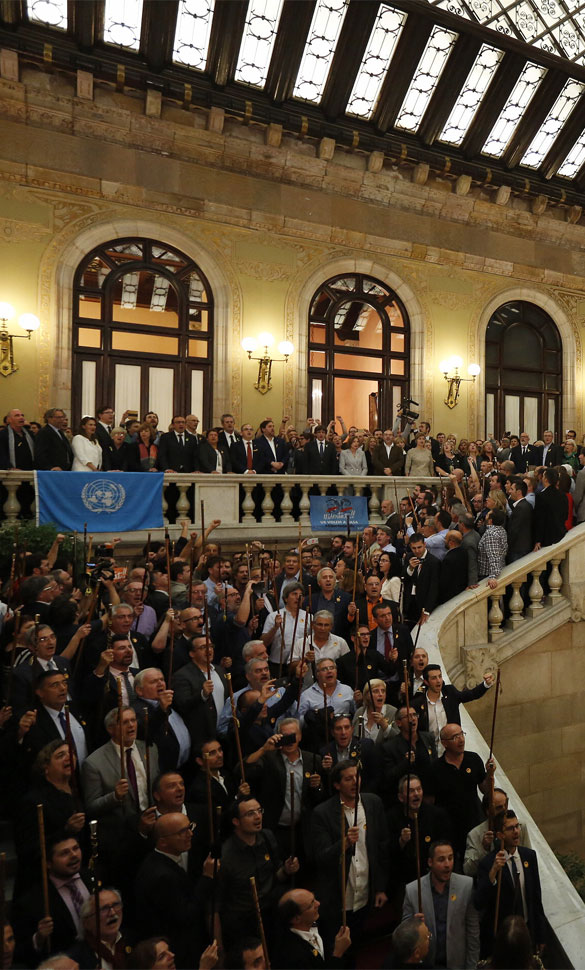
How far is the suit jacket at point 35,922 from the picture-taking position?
282 cm

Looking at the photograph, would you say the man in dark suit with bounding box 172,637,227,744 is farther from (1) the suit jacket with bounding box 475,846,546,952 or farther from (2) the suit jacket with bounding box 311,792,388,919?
(1) the suit jacket with bounding box 475,846,546,952

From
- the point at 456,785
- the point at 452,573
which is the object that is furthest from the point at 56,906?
the point at 452,573

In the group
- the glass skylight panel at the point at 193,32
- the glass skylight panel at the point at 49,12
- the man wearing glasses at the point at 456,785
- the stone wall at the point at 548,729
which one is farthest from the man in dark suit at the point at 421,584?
the glass skylight panel at the point at 49,12

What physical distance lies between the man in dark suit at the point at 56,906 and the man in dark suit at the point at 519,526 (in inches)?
229

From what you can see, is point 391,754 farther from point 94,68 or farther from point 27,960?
point 94,68

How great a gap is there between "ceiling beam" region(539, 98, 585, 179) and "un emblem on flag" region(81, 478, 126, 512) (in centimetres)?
1288

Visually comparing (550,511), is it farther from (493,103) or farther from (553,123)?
(553,123)

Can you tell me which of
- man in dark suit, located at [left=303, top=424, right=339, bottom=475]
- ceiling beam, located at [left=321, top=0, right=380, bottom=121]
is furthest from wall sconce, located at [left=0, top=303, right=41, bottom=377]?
ceiling beam, located at [left=321, top=0, right=380, bottom=121]

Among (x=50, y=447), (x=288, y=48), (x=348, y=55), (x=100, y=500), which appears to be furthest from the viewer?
(x=348, y=55)

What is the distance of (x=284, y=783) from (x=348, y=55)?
12.7m

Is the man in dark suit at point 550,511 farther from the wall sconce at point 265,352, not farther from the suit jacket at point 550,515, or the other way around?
the wall sconce at point 265,352

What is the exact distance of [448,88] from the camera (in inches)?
523

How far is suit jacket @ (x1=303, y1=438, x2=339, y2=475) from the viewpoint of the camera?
32.4 ft

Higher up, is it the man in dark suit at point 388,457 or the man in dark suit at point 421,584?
the man in dark suit at point 388,457
